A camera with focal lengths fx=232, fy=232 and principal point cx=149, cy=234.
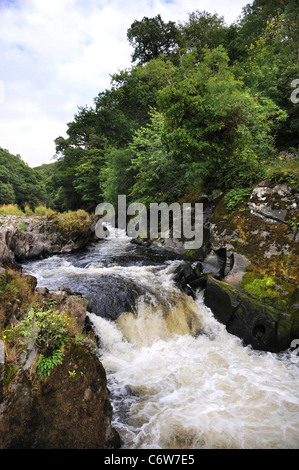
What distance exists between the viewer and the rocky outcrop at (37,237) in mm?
11320

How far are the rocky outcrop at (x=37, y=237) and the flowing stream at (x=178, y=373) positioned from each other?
3.94 m

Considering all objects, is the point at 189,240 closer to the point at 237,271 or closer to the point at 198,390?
the point at 237,271

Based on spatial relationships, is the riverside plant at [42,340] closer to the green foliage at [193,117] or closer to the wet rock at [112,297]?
the wet rock at [112,297]

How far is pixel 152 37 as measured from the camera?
2411cm

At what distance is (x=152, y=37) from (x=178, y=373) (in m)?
30.3

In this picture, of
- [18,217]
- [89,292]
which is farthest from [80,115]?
[89,292]

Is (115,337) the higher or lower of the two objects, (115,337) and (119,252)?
the lower

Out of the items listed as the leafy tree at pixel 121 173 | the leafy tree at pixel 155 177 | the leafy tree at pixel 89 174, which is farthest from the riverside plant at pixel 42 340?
the leafy tree at pixel 89 174

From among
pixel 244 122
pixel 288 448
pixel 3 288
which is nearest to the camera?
pixel 288 448

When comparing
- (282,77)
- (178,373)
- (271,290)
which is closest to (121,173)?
(282,77)

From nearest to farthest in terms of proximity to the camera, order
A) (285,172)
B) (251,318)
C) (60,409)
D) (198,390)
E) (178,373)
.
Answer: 1. (60,409)
2. (198,390)
3. (178,373)
4. (251,318)
5. (285,172)

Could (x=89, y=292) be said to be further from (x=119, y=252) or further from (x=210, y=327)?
(x=119, y=252)

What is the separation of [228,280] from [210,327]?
1.58 metres
